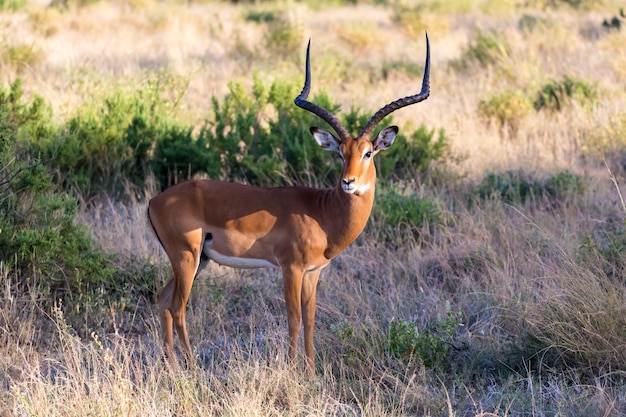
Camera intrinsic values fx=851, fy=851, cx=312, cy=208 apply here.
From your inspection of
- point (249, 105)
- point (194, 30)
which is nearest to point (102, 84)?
point (249, 105)

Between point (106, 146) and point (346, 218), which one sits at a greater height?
point (346, 218)

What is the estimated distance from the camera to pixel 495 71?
581 inches

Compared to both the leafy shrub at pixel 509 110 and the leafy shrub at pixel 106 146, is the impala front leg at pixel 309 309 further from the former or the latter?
the leafy shrub at pixel 509 110

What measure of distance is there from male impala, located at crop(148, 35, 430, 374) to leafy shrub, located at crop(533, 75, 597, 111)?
277 inches

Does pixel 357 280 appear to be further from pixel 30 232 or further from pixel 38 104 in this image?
pixel 38 104

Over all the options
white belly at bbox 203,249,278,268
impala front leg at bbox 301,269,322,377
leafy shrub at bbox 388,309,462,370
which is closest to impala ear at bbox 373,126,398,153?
impala front leg at bbox 301,269,322,377

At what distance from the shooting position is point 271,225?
567cm

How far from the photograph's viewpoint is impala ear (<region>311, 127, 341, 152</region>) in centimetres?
577

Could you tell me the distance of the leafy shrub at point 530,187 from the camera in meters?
8.71

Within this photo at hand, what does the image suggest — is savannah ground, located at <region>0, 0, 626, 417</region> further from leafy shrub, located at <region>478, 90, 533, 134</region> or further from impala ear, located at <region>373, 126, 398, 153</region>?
impala ear, located at <region>373, 126, 398, 153</region>

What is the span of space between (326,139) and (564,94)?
748 centimetres

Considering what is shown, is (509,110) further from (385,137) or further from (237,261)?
(237,261)

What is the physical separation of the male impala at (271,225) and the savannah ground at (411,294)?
474 mm

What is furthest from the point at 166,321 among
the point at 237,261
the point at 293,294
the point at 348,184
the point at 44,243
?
the point at 348,184
